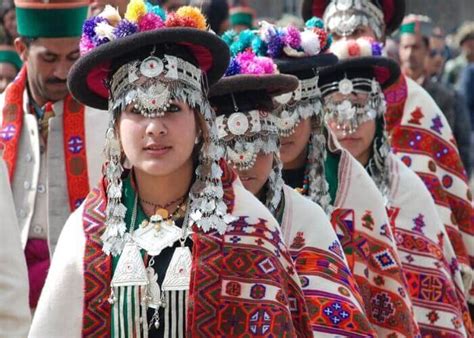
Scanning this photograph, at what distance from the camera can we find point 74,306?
5.69 meters

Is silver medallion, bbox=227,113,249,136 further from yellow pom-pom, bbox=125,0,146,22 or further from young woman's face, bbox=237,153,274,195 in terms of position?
yellow pom-pom, bbox=125,0,146,22

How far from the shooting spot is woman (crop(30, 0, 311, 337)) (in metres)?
5.71

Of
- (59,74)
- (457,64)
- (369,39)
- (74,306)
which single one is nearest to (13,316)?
(74,306)

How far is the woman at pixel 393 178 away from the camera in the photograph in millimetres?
8141

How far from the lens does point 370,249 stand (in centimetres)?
758

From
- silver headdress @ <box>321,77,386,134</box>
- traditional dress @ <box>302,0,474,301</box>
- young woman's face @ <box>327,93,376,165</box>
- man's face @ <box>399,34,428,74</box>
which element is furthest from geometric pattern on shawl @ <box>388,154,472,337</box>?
man's face @ <box>399,34,428,74</box>

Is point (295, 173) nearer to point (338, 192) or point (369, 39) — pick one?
point (338, 192)

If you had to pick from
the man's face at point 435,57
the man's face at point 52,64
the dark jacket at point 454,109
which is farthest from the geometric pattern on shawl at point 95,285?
the man's face at point 435,57

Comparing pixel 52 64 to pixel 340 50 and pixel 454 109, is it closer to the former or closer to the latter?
pixel 340 50

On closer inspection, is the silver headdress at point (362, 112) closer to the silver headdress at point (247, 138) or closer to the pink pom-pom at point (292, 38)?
the pink pom-pom at point (292, 38)

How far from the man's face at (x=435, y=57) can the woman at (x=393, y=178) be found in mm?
3939

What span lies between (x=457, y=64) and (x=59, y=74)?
42.6 ft

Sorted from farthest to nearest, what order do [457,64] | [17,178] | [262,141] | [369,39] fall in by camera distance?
[457,64] < [369,39] < [17,178] < [262,141]

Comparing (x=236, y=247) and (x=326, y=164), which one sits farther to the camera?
(x=326, y=164)
